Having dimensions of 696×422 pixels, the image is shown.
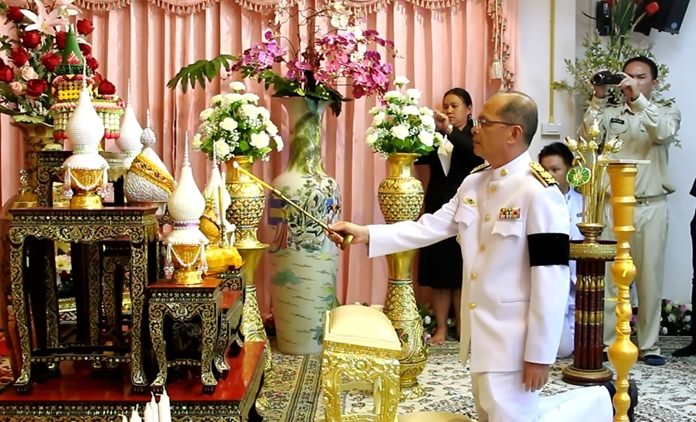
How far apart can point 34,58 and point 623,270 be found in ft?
6.88

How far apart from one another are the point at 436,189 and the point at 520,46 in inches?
43.5

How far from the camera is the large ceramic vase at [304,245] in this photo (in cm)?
418

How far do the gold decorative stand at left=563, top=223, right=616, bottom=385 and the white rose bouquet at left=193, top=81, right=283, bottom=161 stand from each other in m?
1.65

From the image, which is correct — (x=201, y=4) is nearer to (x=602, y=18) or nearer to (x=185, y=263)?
(x=602, y=18)

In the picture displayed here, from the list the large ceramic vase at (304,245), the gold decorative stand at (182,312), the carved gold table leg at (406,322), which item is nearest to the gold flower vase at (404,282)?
the carved gold table leg at (406,322)

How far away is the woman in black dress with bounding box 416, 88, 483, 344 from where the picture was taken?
4539mm

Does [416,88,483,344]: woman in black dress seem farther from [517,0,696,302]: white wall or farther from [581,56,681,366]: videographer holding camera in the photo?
[581,56,681,366]: videographer holding camera

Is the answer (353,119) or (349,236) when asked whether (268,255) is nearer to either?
(353,119)

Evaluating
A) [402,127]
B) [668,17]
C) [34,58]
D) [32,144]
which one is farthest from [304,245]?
[668,17]

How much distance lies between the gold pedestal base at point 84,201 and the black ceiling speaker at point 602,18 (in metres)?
3.97

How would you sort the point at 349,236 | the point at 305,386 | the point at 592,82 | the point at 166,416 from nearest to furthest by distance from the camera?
the point at 166,416 → the point at 349,236 → the point at 305,386 → the point at 592,82

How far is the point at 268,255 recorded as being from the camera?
15.1 feet

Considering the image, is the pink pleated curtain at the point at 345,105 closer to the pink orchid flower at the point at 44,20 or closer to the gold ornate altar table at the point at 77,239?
the pink orchid flower at the point at 44,20

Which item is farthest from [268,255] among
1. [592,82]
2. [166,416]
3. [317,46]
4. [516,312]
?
[166,416]
